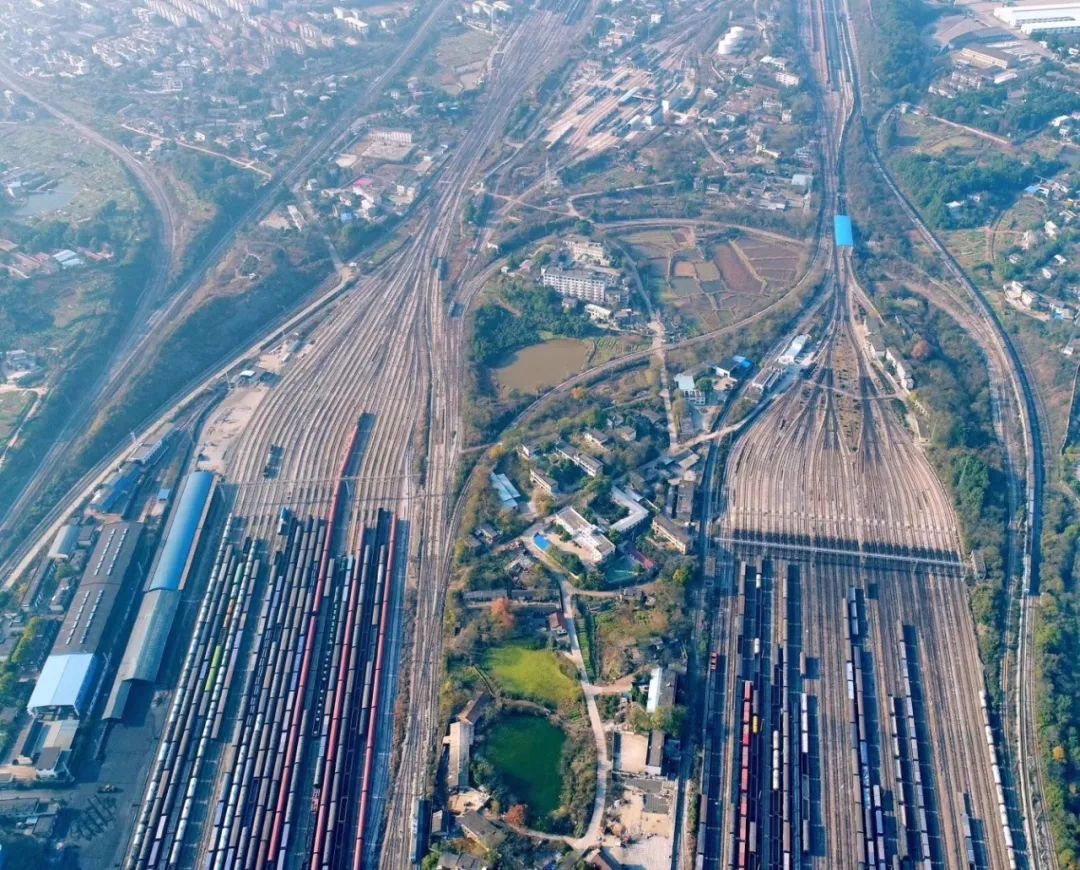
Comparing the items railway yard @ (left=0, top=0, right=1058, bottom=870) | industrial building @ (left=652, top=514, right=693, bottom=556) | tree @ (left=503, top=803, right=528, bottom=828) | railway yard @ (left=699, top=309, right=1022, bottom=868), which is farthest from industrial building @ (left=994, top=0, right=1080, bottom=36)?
tree @ (left=503, top=803, right=528, bottom=828)

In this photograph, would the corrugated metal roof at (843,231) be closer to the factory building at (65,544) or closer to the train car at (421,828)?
the train car at (421,828)

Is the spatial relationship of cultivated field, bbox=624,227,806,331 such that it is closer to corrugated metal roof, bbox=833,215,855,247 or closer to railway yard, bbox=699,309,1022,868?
corrugated metal roof, bbox=833,215,855,247

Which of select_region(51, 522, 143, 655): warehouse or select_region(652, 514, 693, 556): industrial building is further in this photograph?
select_region(652, 514, 693, 556): industrial building

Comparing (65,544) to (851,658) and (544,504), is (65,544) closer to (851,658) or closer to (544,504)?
(544,504)

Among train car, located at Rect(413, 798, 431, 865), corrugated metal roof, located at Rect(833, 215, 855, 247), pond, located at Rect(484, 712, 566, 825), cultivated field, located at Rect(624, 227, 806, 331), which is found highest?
corrugated metal roof, located at Rect(833, 215, 855, 247)

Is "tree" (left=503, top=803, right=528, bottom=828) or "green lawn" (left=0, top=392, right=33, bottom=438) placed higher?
"green lawn" (left=0, top=392, right=33, bottom=438)

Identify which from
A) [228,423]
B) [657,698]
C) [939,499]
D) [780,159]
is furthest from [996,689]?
[780,159]
